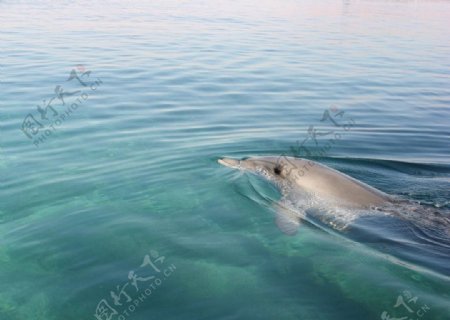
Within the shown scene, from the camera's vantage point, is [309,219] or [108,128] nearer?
[309,219]

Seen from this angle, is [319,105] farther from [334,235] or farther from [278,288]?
[278,288]

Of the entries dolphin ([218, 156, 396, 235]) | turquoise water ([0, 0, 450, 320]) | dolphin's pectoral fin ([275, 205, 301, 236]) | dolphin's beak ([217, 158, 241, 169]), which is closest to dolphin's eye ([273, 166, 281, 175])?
dolphin ([218, 156, 396, 235])

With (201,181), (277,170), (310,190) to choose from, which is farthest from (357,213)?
(201,181)

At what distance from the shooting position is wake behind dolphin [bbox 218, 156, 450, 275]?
336 inches

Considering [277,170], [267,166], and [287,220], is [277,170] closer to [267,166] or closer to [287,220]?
[267,166]

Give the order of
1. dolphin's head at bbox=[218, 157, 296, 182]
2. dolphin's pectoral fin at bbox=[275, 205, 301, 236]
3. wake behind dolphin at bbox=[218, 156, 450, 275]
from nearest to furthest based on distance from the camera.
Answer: wake behind dolphin at bbox=[218, 156, 450, 275] → dolphin's pectoral fin at bbox=[275, 205, 301, 236] → dolphin's head at bbox=[218, 157, 296, 182]

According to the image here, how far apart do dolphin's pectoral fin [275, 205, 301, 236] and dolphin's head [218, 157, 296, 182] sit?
1322 millimetres

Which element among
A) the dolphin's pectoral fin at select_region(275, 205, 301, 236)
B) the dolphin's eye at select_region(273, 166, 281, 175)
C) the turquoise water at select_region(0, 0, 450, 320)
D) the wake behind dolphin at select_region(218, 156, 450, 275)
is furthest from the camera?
the dolphin's eye at select_region(273, 166, 281, 175)

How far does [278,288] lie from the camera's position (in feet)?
24.1

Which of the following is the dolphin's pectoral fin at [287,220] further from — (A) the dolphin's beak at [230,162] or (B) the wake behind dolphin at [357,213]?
(A) the dolphin's beak at [230,162]

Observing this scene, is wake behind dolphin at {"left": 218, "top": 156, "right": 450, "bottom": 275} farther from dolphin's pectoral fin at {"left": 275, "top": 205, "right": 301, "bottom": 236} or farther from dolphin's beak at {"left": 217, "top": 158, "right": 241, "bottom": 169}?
dolphin's beak at {"left": 217, "top": 158, "right": 241, "bottom": 169}

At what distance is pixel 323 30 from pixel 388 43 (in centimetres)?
768

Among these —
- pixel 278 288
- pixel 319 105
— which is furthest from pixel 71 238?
pixel 319 105

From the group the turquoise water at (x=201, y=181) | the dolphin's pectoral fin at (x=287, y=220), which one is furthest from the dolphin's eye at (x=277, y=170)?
the dolphin's pectoral fin at (x=287, y=220)
